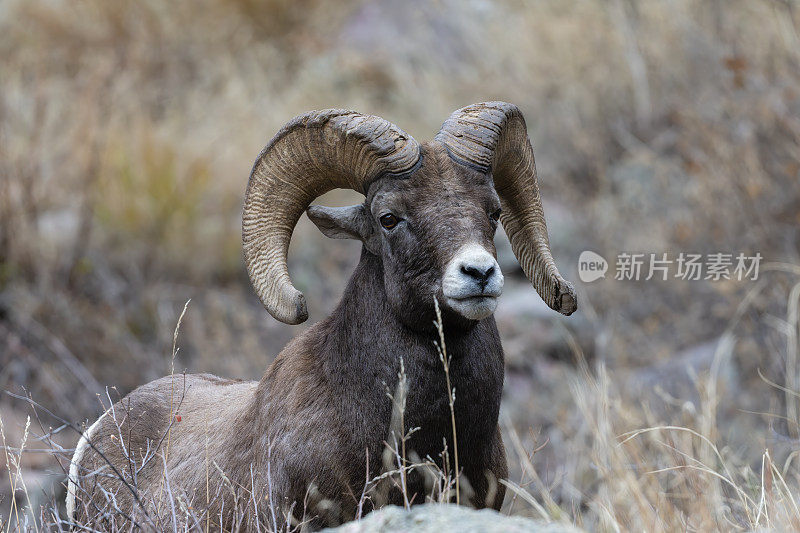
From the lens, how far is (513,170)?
4926 millimetres

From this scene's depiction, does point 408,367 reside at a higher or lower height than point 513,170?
lower

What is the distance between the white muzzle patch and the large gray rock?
3.57ft

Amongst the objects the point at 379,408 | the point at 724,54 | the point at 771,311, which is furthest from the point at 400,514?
the point at 724,54

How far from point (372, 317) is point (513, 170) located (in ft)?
3.65

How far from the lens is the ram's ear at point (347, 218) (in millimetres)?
4691

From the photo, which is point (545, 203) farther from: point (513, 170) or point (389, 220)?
point (389, 220)

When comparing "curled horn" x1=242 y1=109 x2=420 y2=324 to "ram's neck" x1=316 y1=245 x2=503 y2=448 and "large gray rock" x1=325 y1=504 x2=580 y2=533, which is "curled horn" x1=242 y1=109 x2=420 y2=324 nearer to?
"ram's neck" x1=316 y1=245 x2=503 y2=448

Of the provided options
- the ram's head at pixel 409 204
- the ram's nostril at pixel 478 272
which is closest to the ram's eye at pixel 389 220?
the ram's head at pixel 409 204

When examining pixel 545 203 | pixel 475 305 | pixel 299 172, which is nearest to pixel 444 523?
pixel 475 305

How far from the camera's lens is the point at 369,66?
1872cm

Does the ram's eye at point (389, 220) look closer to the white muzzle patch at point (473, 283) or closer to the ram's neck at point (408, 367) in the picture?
the ram's neck at point (408, 367)

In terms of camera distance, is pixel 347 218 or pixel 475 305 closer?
pixel 475 305

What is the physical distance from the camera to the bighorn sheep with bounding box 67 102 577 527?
4164 mm

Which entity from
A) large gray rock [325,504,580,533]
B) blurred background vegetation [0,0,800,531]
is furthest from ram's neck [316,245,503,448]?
blurred background vegetation [0,0,800,531]
